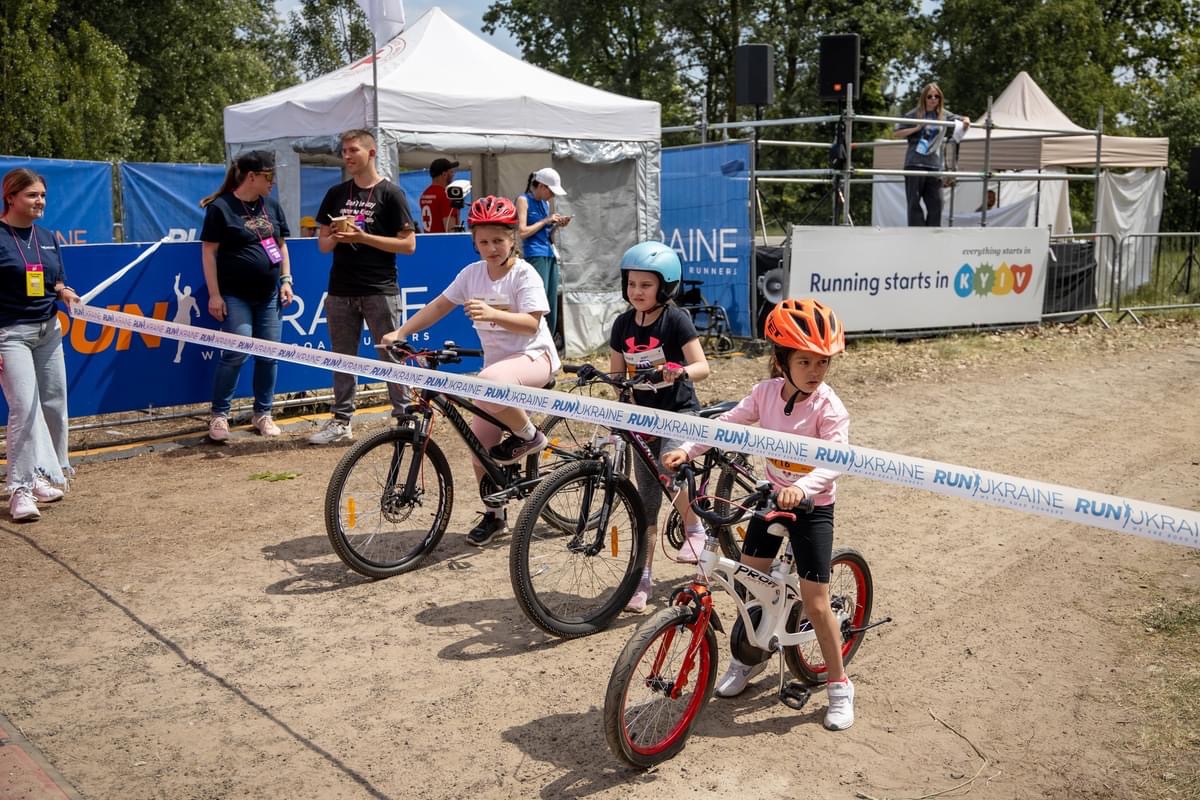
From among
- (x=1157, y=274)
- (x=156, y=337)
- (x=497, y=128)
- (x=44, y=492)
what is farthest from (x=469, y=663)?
(x=1157, y=274)

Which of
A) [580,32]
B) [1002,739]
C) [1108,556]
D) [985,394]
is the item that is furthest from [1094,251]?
[580,32]

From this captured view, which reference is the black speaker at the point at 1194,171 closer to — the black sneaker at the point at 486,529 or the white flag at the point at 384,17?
the white flag at the point at 384,17

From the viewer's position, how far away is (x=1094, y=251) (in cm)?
1666

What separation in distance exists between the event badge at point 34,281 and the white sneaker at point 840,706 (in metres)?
5.34

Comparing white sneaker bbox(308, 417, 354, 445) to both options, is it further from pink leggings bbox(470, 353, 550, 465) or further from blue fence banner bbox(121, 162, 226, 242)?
blue fence banner bbox(121, 162, 226, 242)

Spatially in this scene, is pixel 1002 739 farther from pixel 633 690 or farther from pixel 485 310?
pixel 485 310

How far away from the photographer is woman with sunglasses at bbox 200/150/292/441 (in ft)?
28.8

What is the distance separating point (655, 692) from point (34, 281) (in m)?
5.02

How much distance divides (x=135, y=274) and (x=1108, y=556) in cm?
725

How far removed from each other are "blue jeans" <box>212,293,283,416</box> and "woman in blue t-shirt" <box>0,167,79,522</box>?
5.61 ft

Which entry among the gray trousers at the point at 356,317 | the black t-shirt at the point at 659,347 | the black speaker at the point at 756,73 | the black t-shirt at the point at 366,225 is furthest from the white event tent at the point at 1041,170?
the black t-shirt at the point at 659,347

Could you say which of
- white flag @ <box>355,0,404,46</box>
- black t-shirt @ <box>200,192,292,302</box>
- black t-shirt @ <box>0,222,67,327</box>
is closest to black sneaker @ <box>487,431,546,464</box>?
black t-shirt @ <box>0,222,67,327</box>

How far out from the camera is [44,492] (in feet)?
24.2

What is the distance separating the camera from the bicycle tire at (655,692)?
3.81m
